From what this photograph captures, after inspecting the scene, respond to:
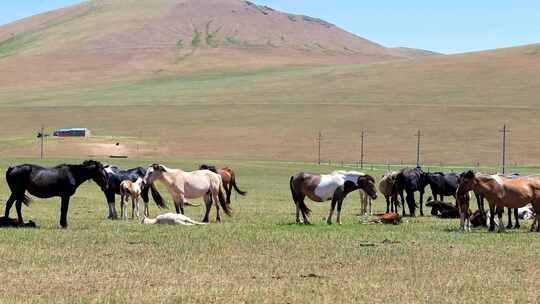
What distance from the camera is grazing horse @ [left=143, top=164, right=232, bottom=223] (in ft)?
83.1

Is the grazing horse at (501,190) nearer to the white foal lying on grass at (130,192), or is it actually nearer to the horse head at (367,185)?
the horse head at (367,185)

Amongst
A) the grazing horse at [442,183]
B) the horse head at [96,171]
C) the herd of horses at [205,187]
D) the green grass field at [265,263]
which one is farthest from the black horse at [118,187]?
the grazing horse at [442,183]

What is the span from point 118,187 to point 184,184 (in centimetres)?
330

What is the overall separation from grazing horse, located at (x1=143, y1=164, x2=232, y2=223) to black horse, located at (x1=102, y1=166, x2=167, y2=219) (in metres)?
0.68

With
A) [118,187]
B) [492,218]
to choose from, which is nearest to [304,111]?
[118,187]

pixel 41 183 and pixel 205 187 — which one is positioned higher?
pixel 41 183

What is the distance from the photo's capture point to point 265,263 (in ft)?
52.9

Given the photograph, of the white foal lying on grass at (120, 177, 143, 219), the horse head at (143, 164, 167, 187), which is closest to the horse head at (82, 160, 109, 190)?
the horse head at (143, 164, 167, 187)

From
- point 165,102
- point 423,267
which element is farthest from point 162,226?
point 165,102

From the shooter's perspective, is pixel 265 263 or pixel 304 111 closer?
pixel 265 263

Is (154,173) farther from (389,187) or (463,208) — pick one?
(389,187)

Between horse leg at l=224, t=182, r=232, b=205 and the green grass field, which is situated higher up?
the green grass field

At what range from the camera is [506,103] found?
119 metres

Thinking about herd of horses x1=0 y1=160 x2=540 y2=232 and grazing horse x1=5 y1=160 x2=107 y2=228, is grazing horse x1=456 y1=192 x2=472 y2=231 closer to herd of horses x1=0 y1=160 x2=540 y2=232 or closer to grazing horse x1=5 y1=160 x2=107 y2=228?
herd of horses x1=0 y1=160 x2=540 y2=232
